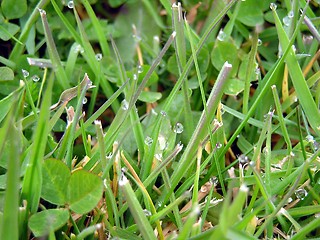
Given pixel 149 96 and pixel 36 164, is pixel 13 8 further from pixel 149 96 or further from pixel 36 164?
pixel 36 164

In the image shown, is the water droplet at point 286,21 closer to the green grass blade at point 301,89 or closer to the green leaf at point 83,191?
the green grass blade at point 301,89

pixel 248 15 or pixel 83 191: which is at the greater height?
pixel 248 15

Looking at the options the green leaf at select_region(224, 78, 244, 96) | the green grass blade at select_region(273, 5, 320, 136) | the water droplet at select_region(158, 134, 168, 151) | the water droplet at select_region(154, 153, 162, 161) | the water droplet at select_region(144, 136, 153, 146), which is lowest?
the water droplet at select_region(158, 134, 168, 151)

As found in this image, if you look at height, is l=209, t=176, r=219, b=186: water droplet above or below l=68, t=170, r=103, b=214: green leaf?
below

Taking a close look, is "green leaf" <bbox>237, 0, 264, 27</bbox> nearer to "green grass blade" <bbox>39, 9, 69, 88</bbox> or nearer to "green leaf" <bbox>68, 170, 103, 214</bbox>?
"green grass blade" <bbox>39, 9, 69, 88</bbox>

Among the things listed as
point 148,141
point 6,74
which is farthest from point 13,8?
point 148,141

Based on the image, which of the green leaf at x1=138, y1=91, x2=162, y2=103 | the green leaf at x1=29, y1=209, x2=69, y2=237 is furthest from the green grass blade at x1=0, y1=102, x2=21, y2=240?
the green leaf at x1=138, y1=91, x2=162, y2=103

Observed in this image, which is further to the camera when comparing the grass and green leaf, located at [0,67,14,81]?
green leaf, located at [0,67,14,81]
